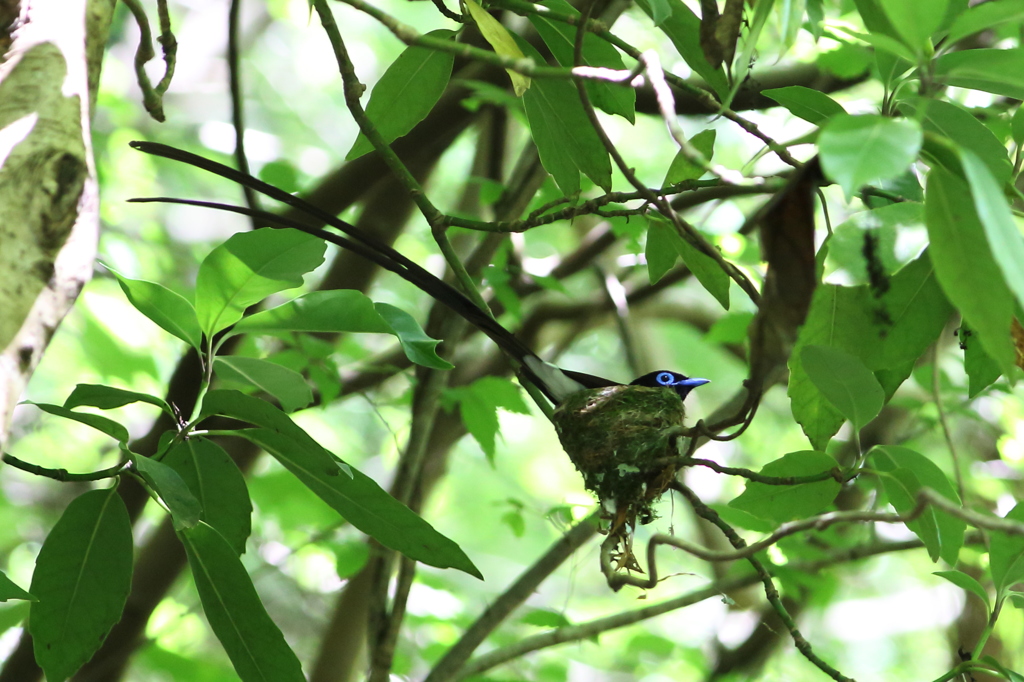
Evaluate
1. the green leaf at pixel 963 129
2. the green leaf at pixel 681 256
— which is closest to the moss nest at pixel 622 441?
the green leaf at pixel 681 256

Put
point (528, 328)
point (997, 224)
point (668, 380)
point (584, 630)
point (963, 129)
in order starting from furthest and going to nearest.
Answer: point (528, 328) < point (668, 380) < point (584, 630) < point (963, 129) < point (997, 224)

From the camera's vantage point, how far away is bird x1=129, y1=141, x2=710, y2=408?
1388 millimetres

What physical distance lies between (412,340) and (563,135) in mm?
547

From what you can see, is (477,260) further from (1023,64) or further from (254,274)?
(1023,64)

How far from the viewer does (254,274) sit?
1.40 m

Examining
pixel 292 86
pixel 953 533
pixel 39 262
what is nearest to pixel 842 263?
pixel 953 533

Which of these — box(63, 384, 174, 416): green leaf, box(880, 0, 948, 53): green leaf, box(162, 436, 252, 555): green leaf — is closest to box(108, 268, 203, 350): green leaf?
box(63, 384, 174, 416): green leaf

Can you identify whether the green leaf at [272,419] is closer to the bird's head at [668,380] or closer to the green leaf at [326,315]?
the green leaf at [326,315]

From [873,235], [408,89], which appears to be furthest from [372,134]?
[873,235]

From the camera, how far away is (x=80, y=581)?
1.43 m

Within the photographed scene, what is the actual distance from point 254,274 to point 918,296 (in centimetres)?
105

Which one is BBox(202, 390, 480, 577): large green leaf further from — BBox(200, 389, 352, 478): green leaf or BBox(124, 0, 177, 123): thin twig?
BBox(124, 0, 177, 123): thin twig

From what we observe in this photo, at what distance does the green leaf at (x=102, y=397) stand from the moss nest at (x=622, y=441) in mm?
787

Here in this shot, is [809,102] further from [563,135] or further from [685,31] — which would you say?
[563,135]
